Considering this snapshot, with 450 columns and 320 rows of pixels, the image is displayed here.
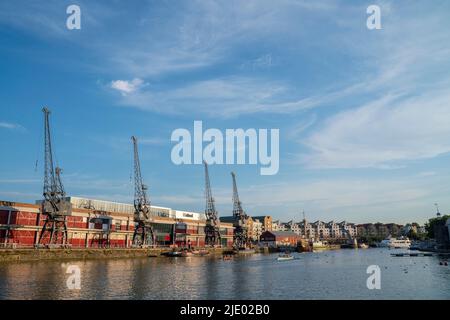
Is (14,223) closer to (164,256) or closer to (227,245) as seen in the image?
Result: (164,256)

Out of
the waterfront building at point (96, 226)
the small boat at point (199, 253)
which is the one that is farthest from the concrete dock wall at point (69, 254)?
the small boat at point (199, 253)

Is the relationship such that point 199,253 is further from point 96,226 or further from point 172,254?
point 96,226

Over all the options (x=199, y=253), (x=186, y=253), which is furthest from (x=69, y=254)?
(x=199, y=253)

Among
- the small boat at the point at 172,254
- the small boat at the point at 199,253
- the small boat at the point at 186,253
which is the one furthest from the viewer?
the small boat at the point at 199,253

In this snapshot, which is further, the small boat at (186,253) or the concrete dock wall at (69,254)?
the small boat at (186,253)

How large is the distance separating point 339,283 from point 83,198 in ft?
392

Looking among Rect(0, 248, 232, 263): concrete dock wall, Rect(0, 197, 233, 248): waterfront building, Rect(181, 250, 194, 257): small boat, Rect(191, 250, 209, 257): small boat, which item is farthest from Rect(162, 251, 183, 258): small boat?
Rect(0, 197, 233, 248): waterfront building

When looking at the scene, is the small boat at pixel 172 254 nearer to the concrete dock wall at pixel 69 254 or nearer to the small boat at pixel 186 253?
the small boat at pixel 186 253

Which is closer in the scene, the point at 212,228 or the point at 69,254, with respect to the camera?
the point at 69,254

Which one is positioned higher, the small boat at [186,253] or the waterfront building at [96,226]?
the waterfront building at [96,226]

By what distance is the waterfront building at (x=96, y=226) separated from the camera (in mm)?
93250

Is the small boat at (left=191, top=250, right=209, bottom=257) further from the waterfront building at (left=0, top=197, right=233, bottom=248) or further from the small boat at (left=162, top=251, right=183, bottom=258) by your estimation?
the waterfront building at (left=0, top=197, right=233, bottom=248)

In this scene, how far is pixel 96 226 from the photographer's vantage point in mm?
118312
